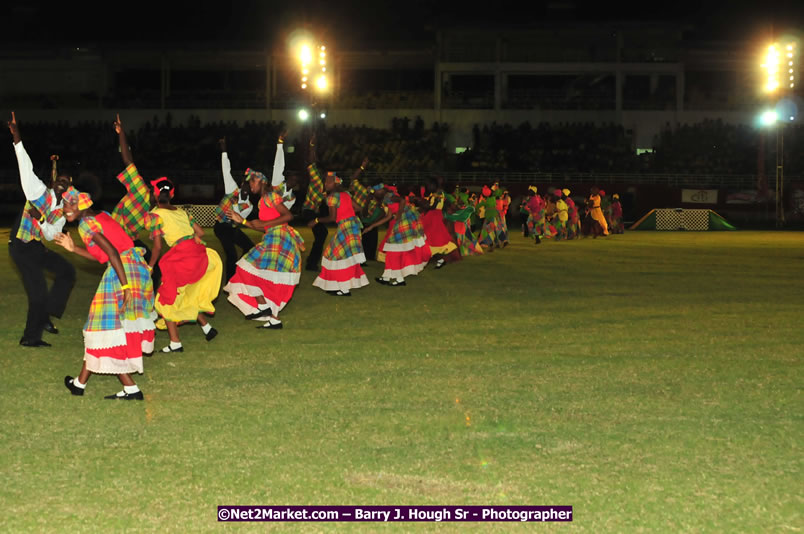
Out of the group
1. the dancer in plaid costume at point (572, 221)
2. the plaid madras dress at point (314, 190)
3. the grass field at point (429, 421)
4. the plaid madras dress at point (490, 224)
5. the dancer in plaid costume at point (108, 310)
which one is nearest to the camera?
the grass field at point (429, 421)

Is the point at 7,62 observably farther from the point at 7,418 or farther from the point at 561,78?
the point at 7,418

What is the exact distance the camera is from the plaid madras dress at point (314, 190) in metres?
18.4

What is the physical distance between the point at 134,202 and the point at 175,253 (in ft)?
2.39

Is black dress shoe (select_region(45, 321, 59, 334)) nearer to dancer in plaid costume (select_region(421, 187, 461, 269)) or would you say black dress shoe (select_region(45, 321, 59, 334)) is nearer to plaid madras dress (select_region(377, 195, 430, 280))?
plaid madras dress (select_region(377, 195, 430, 280))

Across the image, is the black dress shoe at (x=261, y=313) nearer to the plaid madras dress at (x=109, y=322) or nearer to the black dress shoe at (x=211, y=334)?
the black dress shoe at (x=211, y=334)

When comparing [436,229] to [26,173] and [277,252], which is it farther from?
[26,173]

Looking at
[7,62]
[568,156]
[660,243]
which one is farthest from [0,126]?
[660,243]

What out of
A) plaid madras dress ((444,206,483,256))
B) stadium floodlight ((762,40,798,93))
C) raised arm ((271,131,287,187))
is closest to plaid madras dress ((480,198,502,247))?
plaid madras dress ((444,206,483,256))

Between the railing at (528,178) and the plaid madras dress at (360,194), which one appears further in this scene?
the railing at (528,178)

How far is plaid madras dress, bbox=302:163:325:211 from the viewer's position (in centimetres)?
1842

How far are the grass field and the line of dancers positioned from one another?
1.26 ft

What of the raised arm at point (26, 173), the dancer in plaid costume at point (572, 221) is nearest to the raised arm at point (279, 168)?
the raised arm at point (26, 173)

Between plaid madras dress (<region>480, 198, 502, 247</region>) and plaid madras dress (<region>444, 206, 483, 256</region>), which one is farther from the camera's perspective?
plaid madras dress (<region>480, 198, 502, 247</region>)

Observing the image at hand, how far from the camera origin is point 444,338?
38.5 ft
